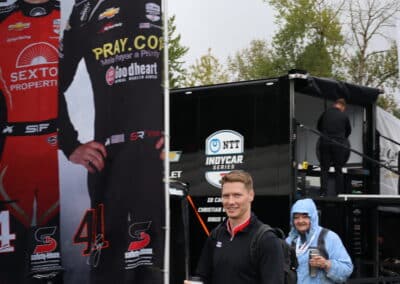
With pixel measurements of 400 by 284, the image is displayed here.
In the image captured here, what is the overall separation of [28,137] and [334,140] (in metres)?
5.35

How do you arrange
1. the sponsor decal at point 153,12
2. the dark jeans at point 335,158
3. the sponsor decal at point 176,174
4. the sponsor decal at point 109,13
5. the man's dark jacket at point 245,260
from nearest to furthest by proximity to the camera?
the man's dark jacket at point 245,260, the sponsor decal at point 153,12, the sponsor decal at point 109,13, the dark jeans at point 335,158, the sponsor decal at point 176,174

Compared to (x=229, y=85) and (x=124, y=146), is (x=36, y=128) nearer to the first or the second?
(x=124, y=146)

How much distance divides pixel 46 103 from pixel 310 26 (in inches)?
1094

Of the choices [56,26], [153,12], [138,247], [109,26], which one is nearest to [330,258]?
[138,247]

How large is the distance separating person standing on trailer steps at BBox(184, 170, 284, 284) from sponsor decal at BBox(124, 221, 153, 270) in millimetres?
1355

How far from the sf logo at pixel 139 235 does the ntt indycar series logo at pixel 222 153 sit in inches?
185

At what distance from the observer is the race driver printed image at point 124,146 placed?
5.70 m

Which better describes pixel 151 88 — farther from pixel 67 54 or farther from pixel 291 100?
pixel 291 100

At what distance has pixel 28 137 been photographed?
6477mm

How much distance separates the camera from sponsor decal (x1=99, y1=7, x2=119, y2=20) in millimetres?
5945

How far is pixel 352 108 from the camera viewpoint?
472 inches

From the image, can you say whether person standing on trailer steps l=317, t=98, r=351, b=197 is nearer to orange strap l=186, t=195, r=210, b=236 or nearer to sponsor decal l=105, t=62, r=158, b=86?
orange strap l=186, t=195, r=210, b=236

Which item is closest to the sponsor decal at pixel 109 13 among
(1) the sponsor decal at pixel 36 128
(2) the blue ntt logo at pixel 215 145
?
(1) the sponsor decal at pixel 36 128

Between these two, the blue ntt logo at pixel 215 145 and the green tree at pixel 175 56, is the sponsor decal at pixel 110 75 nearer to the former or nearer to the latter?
the blue ntt logo at pixel 215 145
